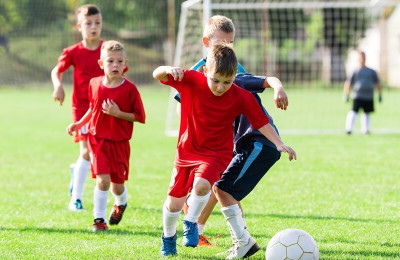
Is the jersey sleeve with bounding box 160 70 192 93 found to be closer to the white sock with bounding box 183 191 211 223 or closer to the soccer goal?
the white sock with bounding box 183 191 211 223

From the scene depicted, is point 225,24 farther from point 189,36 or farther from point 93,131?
point 189,36

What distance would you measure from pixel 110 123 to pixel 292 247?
2161mm

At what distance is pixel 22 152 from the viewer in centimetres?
1231

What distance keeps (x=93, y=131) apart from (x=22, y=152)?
6456 mm

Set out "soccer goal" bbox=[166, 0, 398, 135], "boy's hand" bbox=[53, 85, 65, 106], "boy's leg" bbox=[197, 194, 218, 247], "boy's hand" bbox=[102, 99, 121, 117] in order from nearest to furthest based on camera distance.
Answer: "boy's leg" bbox=[197, 194, 218, 247], "boy's hand" bbox=[102, 99, 121, 117], "boy's hand" bbox=[53, 85, 65, 106], "soccer goal" bbox=[166, 0, 398, 135]

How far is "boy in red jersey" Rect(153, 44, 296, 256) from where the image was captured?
482 cm

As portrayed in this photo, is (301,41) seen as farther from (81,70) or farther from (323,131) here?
(81,70)

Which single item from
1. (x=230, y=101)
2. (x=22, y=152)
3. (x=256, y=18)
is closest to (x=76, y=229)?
(x=230, y=101)

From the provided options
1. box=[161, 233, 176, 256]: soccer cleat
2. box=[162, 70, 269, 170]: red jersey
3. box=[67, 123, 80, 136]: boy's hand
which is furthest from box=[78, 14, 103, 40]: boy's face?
box=[161, 233, 176, 256]: soccer cleat

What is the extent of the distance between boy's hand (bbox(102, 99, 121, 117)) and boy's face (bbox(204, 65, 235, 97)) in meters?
1.41

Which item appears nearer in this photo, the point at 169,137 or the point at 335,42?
the point at 169,137

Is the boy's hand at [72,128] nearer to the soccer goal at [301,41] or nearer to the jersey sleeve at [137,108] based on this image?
the jersey sleeve at [137,108]

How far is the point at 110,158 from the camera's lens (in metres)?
6.18

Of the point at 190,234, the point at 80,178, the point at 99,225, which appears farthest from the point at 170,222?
the point at 80,178
